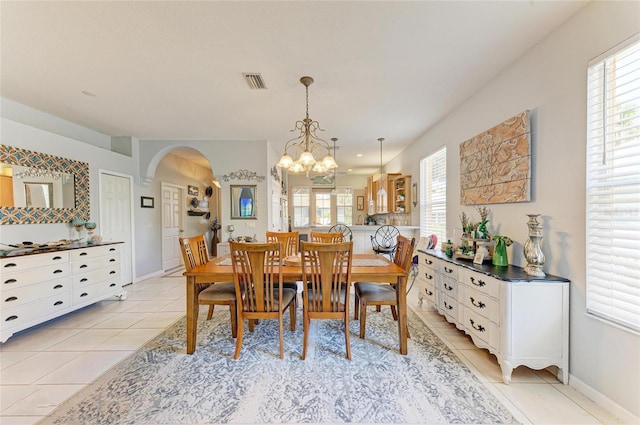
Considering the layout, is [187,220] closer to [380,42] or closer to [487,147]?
[380,42]

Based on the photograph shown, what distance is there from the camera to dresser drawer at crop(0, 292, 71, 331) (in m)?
2.46

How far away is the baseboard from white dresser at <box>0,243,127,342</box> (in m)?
4.90

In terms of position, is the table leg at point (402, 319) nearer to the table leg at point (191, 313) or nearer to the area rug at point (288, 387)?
the area rug at point (288, 387)

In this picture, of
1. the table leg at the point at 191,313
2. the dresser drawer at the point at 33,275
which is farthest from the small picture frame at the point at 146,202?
the table leg at the point at 191,313

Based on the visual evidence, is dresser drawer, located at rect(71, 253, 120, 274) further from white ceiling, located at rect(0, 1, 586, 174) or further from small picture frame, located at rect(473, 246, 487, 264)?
small picture frame, located at rect(473, 246, 487, 264)

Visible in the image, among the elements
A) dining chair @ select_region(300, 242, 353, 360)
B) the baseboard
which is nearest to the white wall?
the baseboard

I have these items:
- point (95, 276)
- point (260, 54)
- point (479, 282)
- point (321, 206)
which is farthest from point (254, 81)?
point (321, 206)

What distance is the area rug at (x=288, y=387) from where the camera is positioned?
1616 mm

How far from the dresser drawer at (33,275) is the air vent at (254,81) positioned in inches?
120

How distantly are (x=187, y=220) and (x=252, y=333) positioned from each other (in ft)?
15.7

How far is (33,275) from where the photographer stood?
8.76 feet

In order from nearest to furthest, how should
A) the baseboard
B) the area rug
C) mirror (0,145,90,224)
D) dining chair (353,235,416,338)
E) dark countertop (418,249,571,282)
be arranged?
the baseboard < the area rug < dark countertop (418,249,571,282) < dining chair (353,235,416,338) < mirror (0,145,90,224)

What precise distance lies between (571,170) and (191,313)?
3337mm

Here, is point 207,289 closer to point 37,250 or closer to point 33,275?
point 33,275
